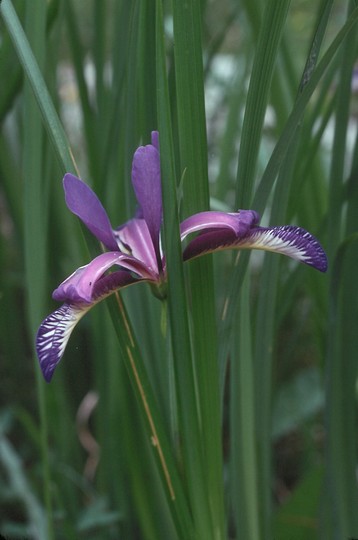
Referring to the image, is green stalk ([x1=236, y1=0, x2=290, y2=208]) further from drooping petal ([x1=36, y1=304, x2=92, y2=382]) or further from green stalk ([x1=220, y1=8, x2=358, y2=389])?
drooping petal ([x1=36, y1=304, x2=92, y2=382])

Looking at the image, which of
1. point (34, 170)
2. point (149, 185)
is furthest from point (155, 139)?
Answer: point (34, 170)

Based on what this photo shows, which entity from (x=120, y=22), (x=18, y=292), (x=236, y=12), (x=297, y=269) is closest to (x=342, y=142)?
(x=297, y=269)

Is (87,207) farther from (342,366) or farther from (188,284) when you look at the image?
(342,366)

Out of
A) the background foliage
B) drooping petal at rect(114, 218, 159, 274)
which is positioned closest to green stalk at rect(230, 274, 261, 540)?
the background foliage

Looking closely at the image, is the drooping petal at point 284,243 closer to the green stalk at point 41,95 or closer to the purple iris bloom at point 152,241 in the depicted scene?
the purple iris bloom at point 152,241

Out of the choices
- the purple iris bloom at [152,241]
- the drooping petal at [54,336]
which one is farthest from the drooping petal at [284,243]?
the drooping petal at [54,336]
